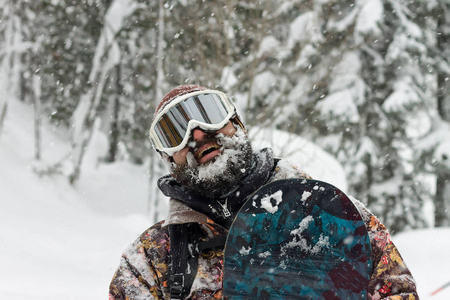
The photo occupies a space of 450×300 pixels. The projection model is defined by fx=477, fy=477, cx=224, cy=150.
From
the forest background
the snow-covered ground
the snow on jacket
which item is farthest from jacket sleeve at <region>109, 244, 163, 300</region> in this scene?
the forest background

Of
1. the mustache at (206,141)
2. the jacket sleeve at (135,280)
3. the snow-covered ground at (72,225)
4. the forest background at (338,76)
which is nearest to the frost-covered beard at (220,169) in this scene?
the mustache at (206,141)

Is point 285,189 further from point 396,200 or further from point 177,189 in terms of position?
point 396,200

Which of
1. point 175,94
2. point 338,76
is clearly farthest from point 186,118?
point 338,76

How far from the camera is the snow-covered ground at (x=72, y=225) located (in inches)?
285

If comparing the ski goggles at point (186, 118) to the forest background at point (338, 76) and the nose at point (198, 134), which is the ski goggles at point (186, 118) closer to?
the nose at point (198, 134)

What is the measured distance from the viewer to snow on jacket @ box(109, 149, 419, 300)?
183 cm

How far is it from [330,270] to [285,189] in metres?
0.35

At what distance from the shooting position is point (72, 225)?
1212 centimetres

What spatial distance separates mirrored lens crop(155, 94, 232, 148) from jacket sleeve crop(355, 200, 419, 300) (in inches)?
35.6

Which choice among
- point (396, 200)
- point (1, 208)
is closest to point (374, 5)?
point (396, 200)

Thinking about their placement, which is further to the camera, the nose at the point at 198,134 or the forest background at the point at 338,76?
the forest background at the point at 338,76

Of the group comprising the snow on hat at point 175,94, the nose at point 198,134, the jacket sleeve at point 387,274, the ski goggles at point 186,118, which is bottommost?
the jacket sleeve at point 387,274

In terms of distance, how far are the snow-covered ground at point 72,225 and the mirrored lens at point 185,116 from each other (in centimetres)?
442

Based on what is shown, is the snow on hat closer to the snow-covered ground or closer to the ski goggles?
A: the ski goggles
